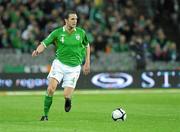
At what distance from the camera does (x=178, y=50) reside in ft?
117

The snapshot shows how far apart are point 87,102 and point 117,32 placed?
10.5 metres

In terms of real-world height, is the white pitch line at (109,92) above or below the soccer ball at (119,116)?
below

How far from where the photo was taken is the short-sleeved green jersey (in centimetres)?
1609

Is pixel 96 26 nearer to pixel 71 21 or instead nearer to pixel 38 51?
pixel 71 21

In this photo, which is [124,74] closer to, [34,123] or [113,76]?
[113,76]

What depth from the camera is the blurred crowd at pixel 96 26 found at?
30.7m

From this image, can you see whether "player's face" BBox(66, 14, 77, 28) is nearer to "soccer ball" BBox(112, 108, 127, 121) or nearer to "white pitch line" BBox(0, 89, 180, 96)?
"soccer ball" BBox(112, 108, 127, 121)

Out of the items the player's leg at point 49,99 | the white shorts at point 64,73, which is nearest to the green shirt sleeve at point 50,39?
the white shorts at point 64,73

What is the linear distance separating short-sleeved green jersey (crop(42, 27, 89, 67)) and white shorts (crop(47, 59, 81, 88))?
0.11m

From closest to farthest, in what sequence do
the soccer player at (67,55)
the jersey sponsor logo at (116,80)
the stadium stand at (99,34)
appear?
the soccer player at (67,55) < the stadium stand at (99,34) < the jersey sponsor logo at (116,80)

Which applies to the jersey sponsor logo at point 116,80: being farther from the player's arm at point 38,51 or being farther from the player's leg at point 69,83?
the player's arm at point 38,51

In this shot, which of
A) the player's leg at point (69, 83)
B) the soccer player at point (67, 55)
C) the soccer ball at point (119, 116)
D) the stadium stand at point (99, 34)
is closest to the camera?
the soccer ball at point (119, 116)

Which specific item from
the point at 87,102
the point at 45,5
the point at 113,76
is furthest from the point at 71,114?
the point at 45,5

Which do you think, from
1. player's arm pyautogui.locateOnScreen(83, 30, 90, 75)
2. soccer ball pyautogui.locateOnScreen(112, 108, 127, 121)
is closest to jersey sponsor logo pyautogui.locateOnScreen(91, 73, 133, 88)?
player's arm pyautogui.locateOnScreen(83, 30, 90, 75)
